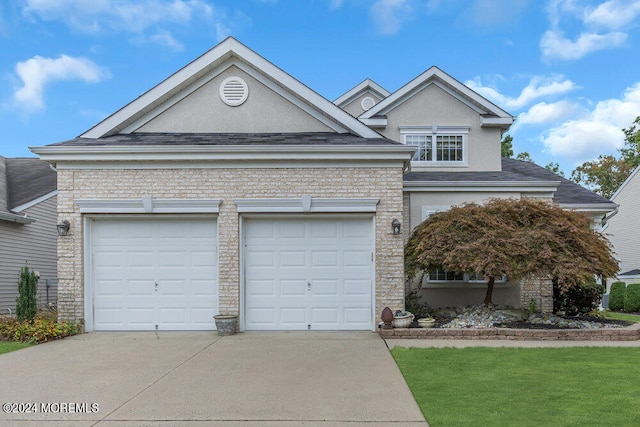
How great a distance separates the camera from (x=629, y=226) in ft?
83.9

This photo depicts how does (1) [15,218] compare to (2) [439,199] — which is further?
(1) [15,218]

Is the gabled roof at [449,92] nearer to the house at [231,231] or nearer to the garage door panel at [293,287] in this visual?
the house at [231,231]

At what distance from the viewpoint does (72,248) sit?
35.2 ft

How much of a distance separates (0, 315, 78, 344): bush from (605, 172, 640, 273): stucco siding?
2548 cm

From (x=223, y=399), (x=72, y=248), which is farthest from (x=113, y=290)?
(x=223, y=399)

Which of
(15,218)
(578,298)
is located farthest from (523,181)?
(15,218)

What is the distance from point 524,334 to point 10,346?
10.7 metres

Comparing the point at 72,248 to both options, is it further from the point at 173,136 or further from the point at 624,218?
the point at 624,218

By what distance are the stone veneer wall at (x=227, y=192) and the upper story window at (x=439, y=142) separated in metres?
5.13

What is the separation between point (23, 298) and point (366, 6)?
14.6 meters

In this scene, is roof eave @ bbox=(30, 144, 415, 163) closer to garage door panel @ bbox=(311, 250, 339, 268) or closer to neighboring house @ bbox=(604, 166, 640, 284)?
garage door panel @ bbox=(311, 250, 339, 268)

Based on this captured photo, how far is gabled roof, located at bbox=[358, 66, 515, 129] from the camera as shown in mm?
15344

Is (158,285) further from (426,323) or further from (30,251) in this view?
(30,251)

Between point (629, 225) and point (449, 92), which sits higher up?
point (449, 92)
